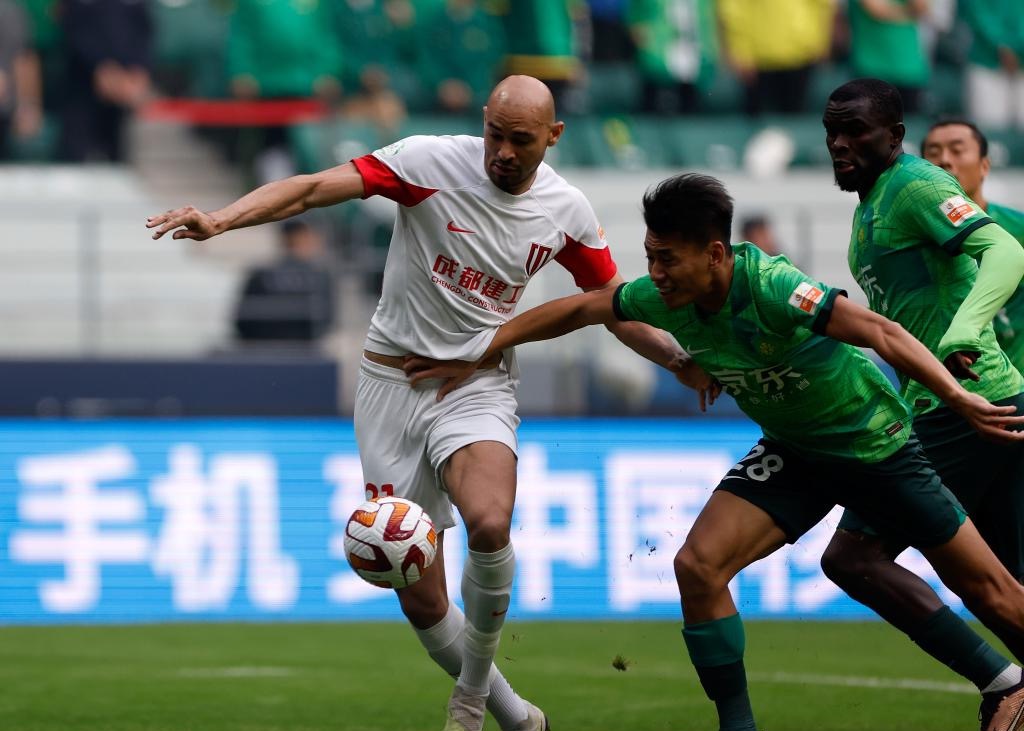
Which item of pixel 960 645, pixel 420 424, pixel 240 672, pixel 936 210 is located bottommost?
pixel 240 672

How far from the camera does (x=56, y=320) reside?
1515 centimetres

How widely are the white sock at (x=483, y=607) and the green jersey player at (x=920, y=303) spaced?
1.28 metres

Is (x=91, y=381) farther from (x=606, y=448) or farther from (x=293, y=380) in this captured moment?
(x=606, y=448)

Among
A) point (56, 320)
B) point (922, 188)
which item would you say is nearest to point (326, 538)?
point (56, 320)

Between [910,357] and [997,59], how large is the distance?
1216 centimetres

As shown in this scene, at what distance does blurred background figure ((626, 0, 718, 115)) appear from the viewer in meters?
16.2

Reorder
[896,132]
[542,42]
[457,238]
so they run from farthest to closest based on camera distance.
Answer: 1. [542,42]
2. [457,238]
3. [896,132]

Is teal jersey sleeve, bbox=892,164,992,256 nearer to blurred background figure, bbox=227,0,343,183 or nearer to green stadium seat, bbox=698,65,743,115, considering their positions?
blurred background figure, bbox=227,0,343,183

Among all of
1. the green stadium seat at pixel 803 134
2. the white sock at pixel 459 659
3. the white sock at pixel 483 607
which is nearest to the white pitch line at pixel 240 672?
A: the white sock at pixel 459 659

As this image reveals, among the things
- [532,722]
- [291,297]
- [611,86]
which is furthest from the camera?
[611,86]

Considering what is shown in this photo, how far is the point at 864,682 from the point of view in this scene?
28.9ft

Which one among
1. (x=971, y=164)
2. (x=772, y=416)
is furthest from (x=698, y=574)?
(x=971, y=164)

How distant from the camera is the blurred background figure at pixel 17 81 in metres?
16.5

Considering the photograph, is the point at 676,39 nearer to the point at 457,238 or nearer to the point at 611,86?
the point at 611,86
